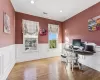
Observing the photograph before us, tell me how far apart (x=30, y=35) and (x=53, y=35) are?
1.75 metres

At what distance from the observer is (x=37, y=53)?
5309 mm

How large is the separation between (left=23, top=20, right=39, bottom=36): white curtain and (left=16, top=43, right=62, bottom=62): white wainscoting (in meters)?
0.79

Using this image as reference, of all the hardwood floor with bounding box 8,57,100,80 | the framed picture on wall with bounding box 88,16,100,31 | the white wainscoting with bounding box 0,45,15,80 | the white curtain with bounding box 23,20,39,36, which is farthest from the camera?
the white curtain with bounding box 23,20,39,36

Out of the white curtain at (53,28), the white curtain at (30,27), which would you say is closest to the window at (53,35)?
the white curtain at (53,28)

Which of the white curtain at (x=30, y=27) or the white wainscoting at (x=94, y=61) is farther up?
A: the white curtain at (x=30, y=27)

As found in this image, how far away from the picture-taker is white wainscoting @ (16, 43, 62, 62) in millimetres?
4719

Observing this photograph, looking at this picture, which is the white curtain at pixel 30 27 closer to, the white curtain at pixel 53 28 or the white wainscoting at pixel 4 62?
the white curtain at pixel 53 28

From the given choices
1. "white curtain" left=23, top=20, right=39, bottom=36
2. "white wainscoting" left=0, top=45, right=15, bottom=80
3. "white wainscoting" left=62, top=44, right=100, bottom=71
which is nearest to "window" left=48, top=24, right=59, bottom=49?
"white curtain" left=23, top=20, right=39, bottom=36

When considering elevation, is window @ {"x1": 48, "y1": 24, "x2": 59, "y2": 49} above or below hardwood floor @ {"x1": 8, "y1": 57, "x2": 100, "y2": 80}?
above

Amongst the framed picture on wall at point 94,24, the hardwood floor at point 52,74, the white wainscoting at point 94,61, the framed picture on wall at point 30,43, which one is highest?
the framed picture on wall at point 94,24

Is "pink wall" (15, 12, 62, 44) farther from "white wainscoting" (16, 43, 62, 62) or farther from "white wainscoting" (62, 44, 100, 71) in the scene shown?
"white wainscoting" (62, 44, 100, 71)

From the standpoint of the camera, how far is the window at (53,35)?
5.92 meters

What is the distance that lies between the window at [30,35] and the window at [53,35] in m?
1.01

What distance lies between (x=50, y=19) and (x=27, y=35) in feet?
6.37
